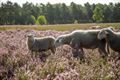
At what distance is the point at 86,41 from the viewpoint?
37.8 ft

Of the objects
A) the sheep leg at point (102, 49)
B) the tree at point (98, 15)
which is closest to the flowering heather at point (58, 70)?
the sheep leg at point (102, 49)

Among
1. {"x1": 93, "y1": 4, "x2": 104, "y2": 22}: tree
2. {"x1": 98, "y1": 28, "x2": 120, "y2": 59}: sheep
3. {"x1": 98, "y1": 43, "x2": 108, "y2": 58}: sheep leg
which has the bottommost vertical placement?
{"x1": 93, "y1": 4, "x2": 104, "y2": 22}: tree

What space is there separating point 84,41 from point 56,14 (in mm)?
122486

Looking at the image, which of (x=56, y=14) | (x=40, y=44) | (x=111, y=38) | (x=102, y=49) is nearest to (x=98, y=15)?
(x=56, y=14)

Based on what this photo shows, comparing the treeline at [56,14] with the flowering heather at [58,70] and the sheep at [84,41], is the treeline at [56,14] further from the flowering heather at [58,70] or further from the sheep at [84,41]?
the flowering heather at [58,70]

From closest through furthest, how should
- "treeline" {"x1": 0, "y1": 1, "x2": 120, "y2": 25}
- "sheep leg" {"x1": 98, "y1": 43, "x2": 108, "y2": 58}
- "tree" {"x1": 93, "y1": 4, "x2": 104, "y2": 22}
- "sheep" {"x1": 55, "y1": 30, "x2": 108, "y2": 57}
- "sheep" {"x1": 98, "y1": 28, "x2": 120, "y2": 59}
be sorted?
"sheep" {"x1": 98, "y1": 28, "x2": 120, "y2": 59}
"sheep leg" {"x1": 98, "y1": 43, "x2": 108, "y2": 58}
"sheep" {"x1": 55, "y1": 30, "x2": 108, "y2": 57}
"treeline" {"x1": 0, "y1": 1, "x2": 120, "y2": 25}
"tree" {"x1": 93, "y1": 4, "x2": 104, "y2": 22}

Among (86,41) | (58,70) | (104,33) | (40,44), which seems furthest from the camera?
(40,44)

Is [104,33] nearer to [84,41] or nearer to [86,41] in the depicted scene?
[86,41]

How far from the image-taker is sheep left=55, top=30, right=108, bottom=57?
1105 cm

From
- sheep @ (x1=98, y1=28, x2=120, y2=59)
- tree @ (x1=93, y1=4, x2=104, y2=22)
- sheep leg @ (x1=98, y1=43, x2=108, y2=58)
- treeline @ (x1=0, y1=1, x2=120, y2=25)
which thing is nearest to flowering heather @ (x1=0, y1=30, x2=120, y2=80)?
sheep @ (x1=98, y1=28, x2=120, y2=59)

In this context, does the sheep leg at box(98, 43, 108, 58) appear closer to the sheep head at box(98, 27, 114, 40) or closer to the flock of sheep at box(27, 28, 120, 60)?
the flock of sheep at box(27, 28, 120, 60)

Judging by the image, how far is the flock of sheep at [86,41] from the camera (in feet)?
34.2

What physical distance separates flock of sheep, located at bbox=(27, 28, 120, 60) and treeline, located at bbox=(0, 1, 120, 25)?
256 ft

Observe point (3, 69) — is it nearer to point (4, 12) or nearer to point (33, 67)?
point (33, 67)
